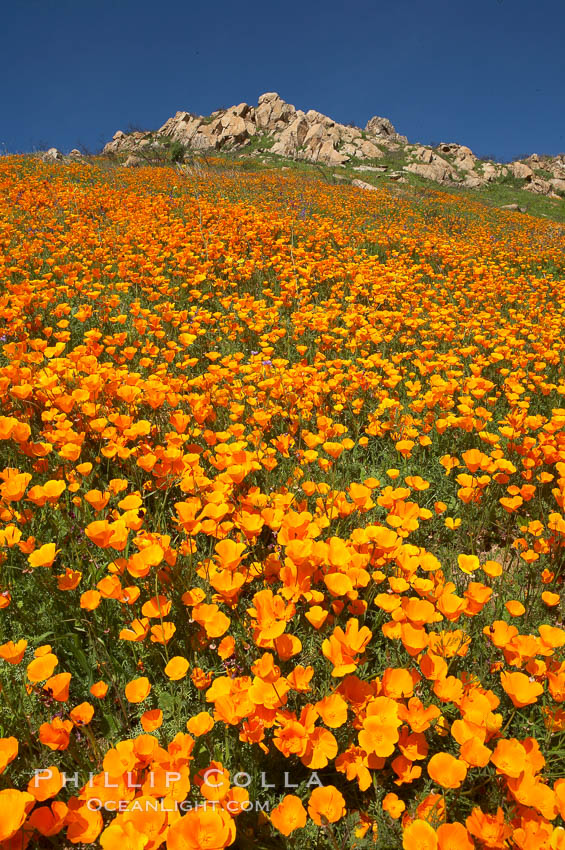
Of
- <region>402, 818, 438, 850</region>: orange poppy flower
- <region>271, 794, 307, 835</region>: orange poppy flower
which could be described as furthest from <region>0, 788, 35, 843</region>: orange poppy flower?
<region>402, 818, 438, 850</region>: orange poppy flower

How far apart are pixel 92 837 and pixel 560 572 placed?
8.84 feet

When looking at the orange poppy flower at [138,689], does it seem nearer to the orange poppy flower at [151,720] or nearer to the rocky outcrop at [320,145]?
the orange poppy flower at [151,720]

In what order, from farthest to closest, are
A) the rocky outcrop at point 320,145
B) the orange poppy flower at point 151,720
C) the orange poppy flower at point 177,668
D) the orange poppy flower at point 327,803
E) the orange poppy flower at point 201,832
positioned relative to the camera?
the rocky outcrop at point 320,145 → the orange poppy flower at point 177,668 → the orange poppy flower at point 151,720 → the orange poppy flower at point 327,803 → the orange poppy flower at point 201,832

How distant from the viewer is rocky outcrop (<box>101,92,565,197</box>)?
30.8 meters

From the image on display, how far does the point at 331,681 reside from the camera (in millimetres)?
1973

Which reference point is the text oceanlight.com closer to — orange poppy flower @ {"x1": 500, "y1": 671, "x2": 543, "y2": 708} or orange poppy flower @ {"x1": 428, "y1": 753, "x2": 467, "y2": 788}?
orange poppy flower @ {"x1": 428, "y1": 753, "x2": 467, "y2": 788}

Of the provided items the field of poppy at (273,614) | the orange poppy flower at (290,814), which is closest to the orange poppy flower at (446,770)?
the field of poppy at (273,614)

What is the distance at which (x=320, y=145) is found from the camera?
105 ft

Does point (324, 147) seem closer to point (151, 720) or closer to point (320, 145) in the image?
point (320, 145)

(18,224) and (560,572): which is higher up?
(18,224)

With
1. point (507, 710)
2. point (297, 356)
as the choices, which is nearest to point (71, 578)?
point (507, 710)

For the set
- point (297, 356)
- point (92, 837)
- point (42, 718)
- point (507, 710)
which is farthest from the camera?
point (297, 356)

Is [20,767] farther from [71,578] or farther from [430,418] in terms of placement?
[430,418]

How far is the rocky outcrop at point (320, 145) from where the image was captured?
30.8 metres
